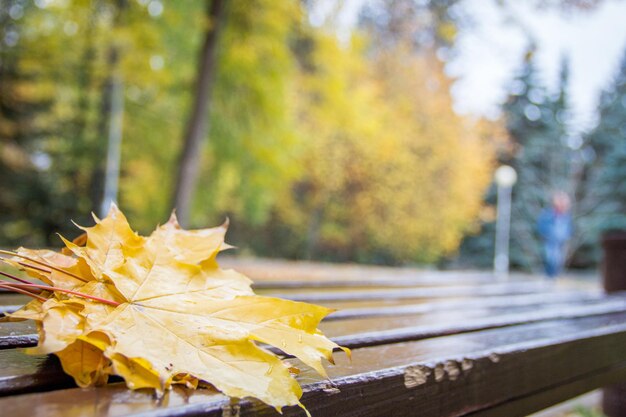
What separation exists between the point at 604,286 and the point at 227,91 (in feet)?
19.5

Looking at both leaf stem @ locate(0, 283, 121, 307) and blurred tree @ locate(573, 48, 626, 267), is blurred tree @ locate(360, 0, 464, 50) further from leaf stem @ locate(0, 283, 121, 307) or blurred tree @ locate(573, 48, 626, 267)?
blurred tree @ locate(573, 48, 626, 267)

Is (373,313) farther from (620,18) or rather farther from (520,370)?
(620,18)

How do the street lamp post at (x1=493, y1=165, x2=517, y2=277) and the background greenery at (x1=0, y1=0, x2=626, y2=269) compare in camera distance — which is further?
the street lamp post at (x1=493, y1=165, x2=517, y2=277)

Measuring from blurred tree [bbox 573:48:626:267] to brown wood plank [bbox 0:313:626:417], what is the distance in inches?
834

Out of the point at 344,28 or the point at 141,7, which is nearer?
the point at 141,7

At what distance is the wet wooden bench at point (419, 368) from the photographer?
1.33 ft

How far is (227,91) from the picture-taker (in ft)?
24.5

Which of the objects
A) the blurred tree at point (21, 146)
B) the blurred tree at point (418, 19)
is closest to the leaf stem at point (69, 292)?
the blurred tree at point (418, 19)

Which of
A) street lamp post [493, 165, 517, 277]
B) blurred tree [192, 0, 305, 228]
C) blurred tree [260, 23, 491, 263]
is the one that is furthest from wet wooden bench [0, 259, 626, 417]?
blurred tree [260, 23, 491, 263]

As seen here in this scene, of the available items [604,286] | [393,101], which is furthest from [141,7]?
[393,101]

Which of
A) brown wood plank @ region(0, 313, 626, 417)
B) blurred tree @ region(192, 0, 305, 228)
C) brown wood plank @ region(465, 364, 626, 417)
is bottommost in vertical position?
brown wood plank @ region(465, 364, 626, 417)

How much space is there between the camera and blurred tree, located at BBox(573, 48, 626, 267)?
66.2ft

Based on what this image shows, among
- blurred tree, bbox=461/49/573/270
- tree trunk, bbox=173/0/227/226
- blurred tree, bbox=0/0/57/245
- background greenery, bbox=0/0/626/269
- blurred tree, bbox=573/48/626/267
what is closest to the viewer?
tree trunk, bbox=173/0/227/226

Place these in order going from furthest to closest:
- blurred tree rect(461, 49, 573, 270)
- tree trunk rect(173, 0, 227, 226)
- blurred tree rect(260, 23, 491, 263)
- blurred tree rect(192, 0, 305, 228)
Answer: blurred tree rect(461, 49, 573, 270)
blurred tree rect(260, 23, 491, 263)
blurred tree rect(192, 0, 305, 228)
tree trunk rect(173, 0, 227, 226)
